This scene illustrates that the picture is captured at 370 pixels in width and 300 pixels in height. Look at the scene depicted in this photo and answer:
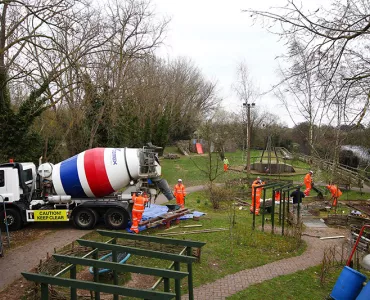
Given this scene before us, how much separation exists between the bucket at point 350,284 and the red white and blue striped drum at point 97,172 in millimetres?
8039

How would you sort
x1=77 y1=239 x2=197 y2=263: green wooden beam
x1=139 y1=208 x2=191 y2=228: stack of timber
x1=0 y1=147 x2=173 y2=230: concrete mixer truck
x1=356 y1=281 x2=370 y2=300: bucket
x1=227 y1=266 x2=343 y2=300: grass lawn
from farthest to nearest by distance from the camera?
x1=0 y1=147 x2=173 y2=230: concrete mixer truck → x1=139 y1=208 x2=191 y2=228: stack of timber → x1=227 y1=266 x2=343 y2=300: grass lawn → x1=356 y1=281 x2=370 y2=300: bucket → x1=77 y1=239 x2=197 y2=263: green wooden beam

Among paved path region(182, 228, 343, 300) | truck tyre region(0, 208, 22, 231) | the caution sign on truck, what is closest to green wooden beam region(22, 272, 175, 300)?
paved path region(182, 228, 343, 300)

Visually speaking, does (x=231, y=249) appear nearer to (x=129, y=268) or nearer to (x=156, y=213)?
(x=156, y=213)

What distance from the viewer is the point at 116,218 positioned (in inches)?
488

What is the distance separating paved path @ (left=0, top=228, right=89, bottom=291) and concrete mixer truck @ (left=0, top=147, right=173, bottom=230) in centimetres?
64

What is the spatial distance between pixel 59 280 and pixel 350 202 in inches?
738

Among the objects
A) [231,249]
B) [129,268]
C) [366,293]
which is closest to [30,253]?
[231,249]

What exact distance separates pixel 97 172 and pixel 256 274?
22.4ft

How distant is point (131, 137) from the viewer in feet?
101

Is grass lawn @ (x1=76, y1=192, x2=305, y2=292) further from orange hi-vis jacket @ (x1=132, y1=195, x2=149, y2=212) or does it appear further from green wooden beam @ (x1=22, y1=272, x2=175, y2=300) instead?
green wooden beam @ (x1=22, y1=272, x2=175, y2=300)

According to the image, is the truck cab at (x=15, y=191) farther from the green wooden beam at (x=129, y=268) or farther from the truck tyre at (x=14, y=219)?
the green wooden beam at (x=129, y=268)

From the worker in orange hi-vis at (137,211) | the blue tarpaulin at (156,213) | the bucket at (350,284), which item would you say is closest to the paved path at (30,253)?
the worker in orange hi-vis at (137,211)

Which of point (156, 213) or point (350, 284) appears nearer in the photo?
point (350, 284)

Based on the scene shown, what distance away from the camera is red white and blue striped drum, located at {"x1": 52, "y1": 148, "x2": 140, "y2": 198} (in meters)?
12.4
